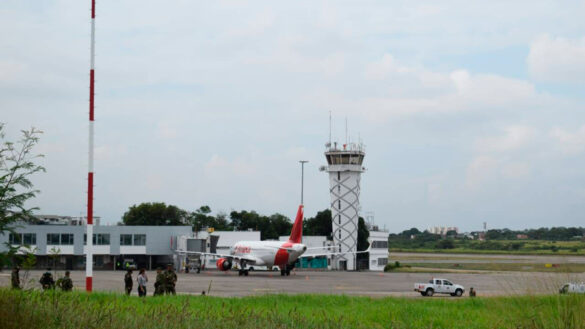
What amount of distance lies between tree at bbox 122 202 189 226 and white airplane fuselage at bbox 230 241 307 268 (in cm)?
5744

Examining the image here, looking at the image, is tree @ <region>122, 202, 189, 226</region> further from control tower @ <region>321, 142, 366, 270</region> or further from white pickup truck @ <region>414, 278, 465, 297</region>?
white pickup truck @ <region>414, 278, 465, 297</region>

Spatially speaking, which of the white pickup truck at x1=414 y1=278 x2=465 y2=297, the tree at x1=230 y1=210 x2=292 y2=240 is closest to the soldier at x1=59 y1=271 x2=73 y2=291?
the white pickup truck at x1=414 y1=278 x2=465 y2=297

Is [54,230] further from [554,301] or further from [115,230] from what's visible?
[554,301]

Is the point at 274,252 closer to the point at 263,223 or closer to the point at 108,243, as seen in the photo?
the point at 108,243

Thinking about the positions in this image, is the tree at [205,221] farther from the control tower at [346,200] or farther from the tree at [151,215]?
the control tower at [346,200]

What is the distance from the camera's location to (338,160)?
292 feet

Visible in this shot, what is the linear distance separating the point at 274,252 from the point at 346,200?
86.2 feet

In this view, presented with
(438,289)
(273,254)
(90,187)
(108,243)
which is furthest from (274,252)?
(90,187)

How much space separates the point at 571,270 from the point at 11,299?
30.5 ft

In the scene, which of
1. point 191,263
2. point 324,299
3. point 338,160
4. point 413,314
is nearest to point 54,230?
point 191,263

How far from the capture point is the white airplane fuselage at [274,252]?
63.4 m

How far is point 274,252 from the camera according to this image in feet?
211

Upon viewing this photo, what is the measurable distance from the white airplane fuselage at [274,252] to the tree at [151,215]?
188 feet

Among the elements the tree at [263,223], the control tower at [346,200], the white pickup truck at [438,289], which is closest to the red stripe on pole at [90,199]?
the white pickup truck at [438,289]
